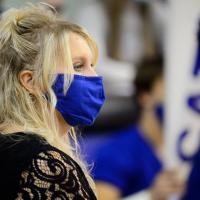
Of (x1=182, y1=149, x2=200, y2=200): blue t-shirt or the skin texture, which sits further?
(x1=182, y1=149, x2=200, y2=200): blue t-shirt

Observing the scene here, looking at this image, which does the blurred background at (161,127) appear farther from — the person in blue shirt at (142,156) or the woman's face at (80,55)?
the woman's face at (80,55)

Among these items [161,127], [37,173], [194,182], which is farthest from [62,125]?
[161,127]

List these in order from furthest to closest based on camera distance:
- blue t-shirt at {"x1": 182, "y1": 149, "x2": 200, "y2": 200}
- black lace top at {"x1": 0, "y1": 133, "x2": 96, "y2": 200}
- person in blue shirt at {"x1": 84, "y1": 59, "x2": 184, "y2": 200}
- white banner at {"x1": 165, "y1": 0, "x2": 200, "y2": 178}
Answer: person in blue shirt at {"x1": 84, "y1": 59, "x2": 184, "y2": 200} → white banner at {"x1": 165, "y1": 0, "x2": 200, "y2": 178} → blue t-shirt at {"x1": 182, "y1": 149, "x2": 200, "y2": 200} → black lace top at {"x1": 0, "y1": 133, "x2": 96, "y2": 200}

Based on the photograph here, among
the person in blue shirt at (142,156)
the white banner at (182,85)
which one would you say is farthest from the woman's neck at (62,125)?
the white banner at (182,85)

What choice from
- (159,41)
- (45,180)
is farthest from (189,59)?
(159,41)

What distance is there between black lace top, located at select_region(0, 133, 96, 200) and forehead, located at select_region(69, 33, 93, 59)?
0.33 metres

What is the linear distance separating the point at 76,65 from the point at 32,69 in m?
0.15

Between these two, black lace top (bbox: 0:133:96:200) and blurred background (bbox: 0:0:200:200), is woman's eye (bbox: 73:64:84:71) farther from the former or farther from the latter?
blurred background (bbox: 0:0:200:200)

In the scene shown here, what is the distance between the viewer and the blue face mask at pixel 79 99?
2.59 meters

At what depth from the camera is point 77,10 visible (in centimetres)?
774

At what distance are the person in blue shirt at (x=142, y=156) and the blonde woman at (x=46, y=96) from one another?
177 centimetres

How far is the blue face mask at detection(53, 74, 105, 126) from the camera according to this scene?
8.50ft

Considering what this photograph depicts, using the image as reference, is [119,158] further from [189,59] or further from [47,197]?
[47,197]

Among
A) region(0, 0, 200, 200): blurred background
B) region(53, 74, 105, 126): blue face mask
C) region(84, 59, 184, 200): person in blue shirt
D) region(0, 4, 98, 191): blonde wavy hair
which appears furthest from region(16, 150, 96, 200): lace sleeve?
region(84, 59, 184, 200): person in blue shirt
